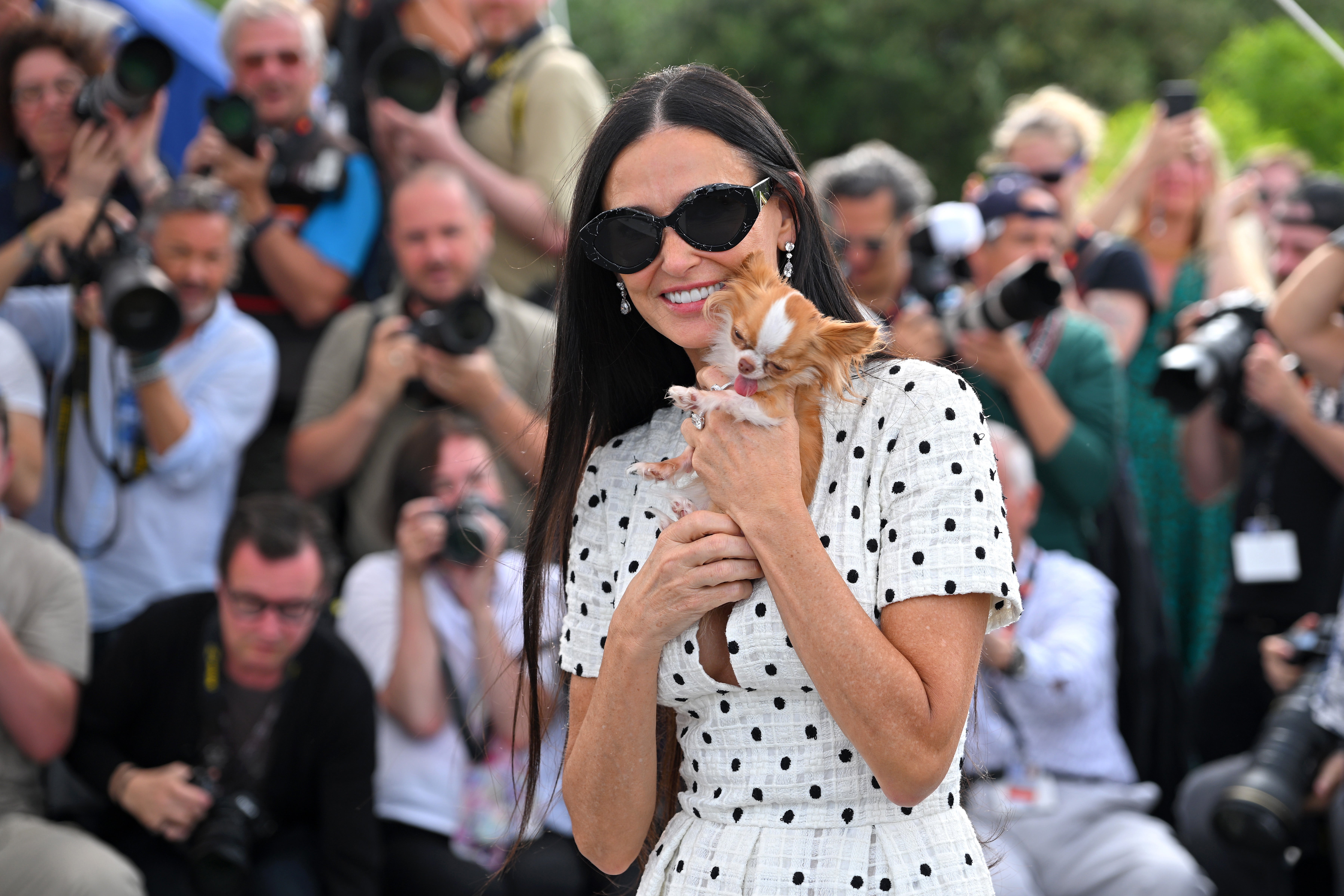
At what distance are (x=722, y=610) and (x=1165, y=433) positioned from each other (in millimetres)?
4466

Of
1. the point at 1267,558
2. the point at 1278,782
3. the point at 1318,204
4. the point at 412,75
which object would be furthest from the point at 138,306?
the point at 1318,204

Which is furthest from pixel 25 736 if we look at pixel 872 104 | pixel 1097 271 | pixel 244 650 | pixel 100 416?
pixel 872 104

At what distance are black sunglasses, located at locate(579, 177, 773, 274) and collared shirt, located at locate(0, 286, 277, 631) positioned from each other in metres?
2.90

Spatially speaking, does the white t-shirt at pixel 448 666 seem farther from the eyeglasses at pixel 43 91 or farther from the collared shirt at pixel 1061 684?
the eyeglasses at pixel 43 91

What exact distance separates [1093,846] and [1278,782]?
0.63 meters

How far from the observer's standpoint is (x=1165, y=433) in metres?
5.89

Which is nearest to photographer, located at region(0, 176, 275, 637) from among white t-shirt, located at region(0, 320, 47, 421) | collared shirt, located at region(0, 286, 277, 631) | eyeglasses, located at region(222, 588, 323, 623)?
collared shirt, located at region(0, 286, 277, 631)

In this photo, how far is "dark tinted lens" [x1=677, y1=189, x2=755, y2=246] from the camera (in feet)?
6.35

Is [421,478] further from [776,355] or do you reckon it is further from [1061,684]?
[776,355]

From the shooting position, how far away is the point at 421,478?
4.59 m

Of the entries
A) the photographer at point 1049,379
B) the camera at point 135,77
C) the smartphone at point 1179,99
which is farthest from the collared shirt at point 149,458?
the smartphone at point 1179,99

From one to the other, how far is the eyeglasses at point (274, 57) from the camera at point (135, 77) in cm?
39

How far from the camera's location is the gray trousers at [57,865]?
375 cm

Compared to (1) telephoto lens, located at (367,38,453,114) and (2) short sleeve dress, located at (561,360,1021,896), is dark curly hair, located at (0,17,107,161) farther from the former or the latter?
(2) short sleeve dress, located at (561,360,1021,896)
